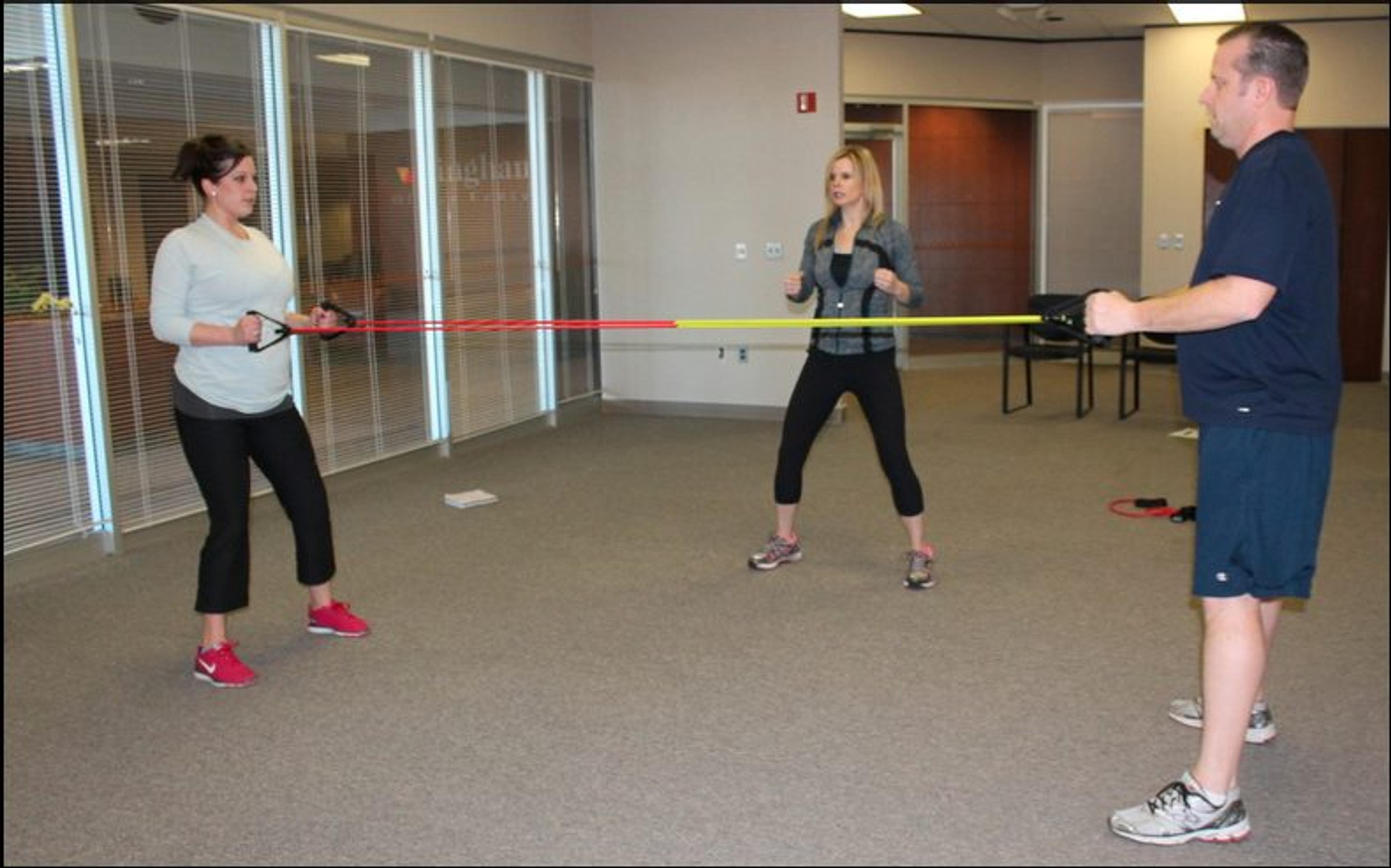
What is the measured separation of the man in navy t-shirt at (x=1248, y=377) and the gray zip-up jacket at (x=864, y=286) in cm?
179

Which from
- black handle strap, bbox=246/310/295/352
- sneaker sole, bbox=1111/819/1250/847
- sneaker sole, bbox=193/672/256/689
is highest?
black handle strap, bbox=246/310/295/352

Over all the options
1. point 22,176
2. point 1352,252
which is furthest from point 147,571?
point 1352,252

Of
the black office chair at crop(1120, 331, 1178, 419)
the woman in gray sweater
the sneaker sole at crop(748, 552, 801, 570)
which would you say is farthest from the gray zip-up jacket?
the black office chair at crop(1120, 331, 1178, 419)

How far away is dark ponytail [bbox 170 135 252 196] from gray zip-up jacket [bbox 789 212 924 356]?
6.34 feet

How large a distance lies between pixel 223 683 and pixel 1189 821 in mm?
2731

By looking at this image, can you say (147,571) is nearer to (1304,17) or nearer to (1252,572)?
(1252,572)

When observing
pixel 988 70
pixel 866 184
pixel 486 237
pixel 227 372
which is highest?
pixel 988 70

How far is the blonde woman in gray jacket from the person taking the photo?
15.1 feet

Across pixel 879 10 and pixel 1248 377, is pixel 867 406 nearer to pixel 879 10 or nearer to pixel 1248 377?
pixel 1248 377

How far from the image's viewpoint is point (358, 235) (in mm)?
6934

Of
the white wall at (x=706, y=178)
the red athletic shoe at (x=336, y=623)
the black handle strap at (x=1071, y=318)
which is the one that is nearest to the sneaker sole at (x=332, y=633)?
the red athletic shoe at (x=336, y=623)

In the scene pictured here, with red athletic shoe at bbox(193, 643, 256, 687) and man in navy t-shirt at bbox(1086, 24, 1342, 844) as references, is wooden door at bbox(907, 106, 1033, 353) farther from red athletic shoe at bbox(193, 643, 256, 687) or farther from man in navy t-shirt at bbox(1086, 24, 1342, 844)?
man in navy t-shirt at bbox(1086, 24, 1342, 844)

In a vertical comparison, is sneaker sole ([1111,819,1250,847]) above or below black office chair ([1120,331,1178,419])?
below

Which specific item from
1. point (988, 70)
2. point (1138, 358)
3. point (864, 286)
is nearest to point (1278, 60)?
point (864, 286)
